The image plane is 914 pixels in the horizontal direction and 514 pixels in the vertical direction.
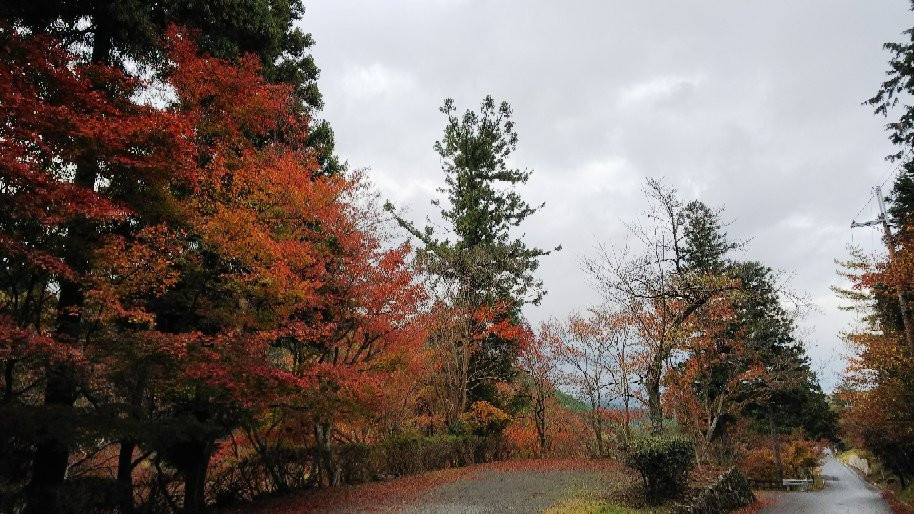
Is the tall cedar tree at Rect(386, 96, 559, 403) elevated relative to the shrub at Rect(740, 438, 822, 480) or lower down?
elevated

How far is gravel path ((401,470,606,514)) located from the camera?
10.4 metres

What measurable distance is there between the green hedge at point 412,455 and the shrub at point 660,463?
323 inches

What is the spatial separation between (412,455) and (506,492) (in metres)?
5.39

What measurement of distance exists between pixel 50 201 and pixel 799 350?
3611 centimetres

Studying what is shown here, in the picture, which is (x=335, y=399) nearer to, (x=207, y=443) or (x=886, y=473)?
(x=207, y=443)

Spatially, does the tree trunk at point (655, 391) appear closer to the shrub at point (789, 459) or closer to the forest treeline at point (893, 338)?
the forest treeline at point (893, 338)

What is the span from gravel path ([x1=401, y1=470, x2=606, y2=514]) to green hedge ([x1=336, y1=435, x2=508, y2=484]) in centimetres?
259

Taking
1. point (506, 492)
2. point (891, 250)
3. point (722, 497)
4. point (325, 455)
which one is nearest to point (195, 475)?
point (325, 455)

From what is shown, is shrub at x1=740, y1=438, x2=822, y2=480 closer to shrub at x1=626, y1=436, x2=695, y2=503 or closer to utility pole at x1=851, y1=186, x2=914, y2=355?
utility pole at x1=851, y1=186, x2=914, y2=355

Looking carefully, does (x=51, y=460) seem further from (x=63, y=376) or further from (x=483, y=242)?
(x=483, y=242)

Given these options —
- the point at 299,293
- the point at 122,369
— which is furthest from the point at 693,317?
the point at 122,369

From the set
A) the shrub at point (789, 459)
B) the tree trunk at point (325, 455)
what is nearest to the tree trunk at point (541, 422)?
the tree trunk at point (325, 455)

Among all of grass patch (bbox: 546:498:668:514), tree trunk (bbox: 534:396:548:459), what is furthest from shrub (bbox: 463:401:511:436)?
grass patch (bbox: 546:498:668:514)

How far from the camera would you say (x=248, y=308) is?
→ 34.9 feet
